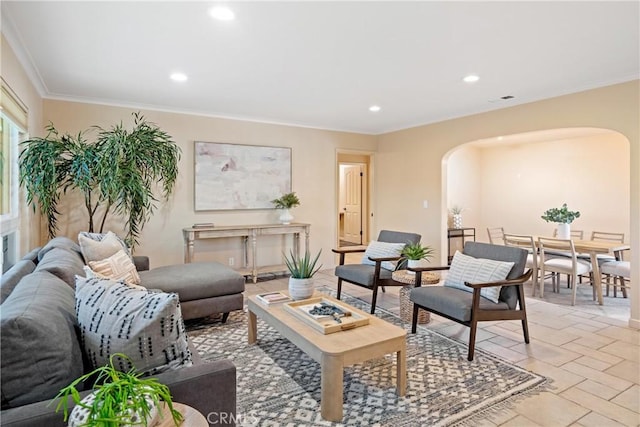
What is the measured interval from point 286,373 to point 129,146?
275cm

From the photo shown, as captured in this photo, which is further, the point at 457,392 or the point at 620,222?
the point at 620,222

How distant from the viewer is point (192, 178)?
5102 millimetres

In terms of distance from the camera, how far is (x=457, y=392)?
2.32 meters

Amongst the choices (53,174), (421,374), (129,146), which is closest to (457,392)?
(421,374)

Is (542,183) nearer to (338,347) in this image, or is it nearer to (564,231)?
(564,231)

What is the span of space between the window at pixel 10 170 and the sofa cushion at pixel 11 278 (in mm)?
924

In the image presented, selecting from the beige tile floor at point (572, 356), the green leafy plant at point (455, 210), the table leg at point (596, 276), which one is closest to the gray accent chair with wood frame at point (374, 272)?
the beige tile floor at point (572, 356)

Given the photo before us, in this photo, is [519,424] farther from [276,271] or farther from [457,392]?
[276,271]

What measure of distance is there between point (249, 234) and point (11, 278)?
11.1 feet

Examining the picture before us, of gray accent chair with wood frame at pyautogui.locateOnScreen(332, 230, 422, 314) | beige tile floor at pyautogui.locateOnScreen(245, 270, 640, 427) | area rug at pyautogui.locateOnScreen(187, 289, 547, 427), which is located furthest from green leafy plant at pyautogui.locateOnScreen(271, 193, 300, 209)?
area rug at pyautogui.locateOnScreen(187, 289, 547, 427)

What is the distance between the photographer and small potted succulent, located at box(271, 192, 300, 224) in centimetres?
561

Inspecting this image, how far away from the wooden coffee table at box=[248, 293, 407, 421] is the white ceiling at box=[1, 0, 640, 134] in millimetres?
2021

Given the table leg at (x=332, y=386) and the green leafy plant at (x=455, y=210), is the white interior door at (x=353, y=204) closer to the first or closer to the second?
the green leafy plant at (x=455, y=210)

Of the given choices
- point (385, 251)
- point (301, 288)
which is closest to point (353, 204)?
point (385, 251)
